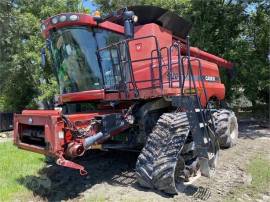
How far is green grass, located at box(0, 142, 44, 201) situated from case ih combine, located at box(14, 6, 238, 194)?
763 millimetres

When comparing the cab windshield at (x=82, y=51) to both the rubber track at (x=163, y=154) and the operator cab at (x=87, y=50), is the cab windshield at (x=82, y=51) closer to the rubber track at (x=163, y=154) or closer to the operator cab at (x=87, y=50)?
the operator cab at (x=87, y=50)

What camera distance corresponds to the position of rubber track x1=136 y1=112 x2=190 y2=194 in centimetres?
562

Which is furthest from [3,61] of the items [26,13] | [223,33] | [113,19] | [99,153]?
[113,19]

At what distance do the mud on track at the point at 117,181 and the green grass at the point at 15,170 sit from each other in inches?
8.7

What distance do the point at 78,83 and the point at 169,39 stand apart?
8.22ft

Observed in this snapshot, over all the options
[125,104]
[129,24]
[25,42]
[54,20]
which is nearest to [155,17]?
[129,24]

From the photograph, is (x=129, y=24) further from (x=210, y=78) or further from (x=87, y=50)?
(x=210, y=78)

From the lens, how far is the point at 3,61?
67.8 ft

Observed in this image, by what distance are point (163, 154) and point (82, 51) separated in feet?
8.27

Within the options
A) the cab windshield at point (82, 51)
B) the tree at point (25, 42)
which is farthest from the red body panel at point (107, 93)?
the tree at point (25, 42)

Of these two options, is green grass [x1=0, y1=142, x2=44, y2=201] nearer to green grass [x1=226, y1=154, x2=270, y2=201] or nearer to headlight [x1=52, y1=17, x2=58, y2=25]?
headlight [x1=52, y1=17, x2=58, y2=25]

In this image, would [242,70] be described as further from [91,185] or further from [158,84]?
[91,185]

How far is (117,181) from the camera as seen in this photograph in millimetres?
6539

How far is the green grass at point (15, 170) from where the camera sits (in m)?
6.18
